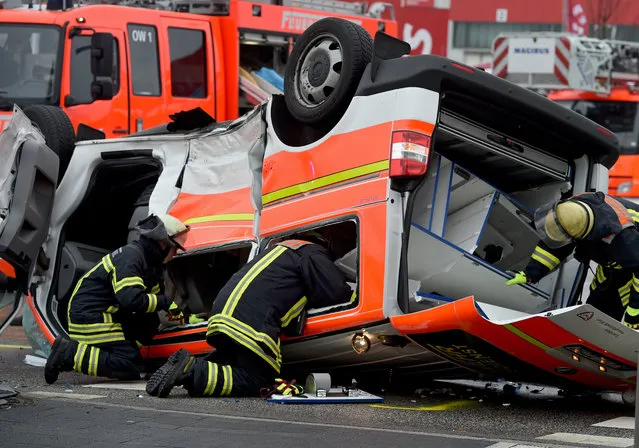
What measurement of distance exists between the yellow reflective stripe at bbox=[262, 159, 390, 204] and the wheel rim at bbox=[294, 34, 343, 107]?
43cm

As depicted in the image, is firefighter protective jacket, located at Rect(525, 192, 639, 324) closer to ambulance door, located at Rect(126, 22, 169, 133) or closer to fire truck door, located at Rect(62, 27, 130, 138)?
fire truck door, located at Rect(62, 27, 130, 138)

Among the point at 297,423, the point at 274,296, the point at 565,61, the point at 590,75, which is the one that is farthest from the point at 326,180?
the point at 590,75

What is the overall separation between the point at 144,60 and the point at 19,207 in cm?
627

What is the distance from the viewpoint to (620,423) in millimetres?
6289

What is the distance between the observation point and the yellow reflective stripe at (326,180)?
6449mm

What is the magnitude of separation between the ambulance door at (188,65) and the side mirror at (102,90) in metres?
0.83

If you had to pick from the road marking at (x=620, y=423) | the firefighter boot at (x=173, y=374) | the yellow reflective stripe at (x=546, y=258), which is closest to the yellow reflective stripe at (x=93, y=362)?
the firefighter boot at (x=173, y=374)

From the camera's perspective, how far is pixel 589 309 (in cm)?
584

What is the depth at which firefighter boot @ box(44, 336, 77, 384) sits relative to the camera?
24.5ft

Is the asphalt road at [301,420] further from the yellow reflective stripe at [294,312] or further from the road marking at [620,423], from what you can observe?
the yellow reflective stripe at [294,312]

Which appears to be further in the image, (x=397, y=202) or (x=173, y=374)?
(x=173, y=374)

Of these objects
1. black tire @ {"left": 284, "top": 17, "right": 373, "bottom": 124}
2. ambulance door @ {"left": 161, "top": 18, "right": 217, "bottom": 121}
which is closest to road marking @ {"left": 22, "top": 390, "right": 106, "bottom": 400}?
black tire @ {"left": 284, "top": 17, "right": 373, "bottom": 124}

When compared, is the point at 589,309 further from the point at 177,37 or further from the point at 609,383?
the point at 177,37

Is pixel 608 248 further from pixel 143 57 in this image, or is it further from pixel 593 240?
pixel 143 57
